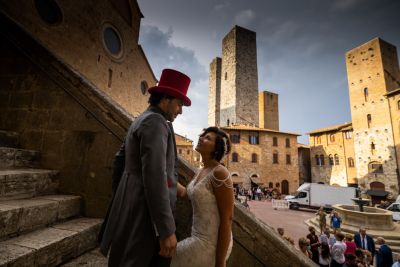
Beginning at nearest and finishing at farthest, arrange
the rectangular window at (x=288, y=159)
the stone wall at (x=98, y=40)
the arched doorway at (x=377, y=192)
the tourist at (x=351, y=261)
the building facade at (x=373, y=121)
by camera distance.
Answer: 1. the tourist at (x=351, y=261)
2. the stone wall at (x=98, y=40)
3. the arched doorway at (x=377, y=192)
4. the building facade at (x=373, y=121)
5. the rectangular window at (x=288, y=159)

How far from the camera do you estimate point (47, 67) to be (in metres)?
2.90

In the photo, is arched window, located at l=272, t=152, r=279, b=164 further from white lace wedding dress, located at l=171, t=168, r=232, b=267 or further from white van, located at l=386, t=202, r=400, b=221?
white lace wedding dress, located at l=171, t=168, r=232, b=267

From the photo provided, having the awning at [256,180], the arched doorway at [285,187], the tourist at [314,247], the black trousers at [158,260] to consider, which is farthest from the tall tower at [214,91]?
the black trousers at [158,260]

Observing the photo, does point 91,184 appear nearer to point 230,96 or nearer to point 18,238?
point 18,238

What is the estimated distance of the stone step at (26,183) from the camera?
6.64 feet

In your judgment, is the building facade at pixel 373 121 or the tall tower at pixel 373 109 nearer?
the building facade at pixel 373 121

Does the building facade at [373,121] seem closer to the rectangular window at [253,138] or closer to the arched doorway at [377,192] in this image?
the arched doorway at [377,192]

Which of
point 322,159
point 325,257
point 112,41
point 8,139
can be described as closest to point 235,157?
point 322,159

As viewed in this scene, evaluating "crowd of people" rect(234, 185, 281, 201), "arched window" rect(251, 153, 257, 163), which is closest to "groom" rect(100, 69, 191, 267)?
"crowd of people" rect(234, 185, 281, 201)

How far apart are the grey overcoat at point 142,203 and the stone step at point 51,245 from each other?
2.00 ft

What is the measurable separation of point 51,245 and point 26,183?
0.95m

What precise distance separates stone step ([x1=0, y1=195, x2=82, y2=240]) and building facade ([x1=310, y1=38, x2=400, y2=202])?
2885 cm

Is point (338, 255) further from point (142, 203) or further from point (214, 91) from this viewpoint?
point (214, 91)

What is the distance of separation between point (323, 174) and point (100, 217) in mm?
35652
